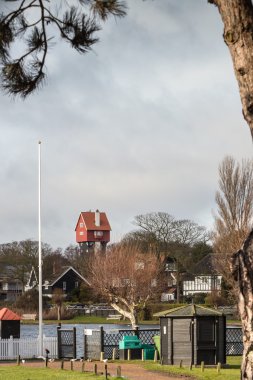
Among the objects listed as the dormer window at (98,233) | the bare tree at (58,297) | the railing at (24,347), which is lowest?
the bare tree at (58,297)

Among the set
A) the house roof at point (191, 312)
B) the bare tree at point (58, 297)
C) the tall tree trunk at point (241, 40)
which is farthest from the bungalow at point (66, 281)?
the tall tree trunk at point (241, 40)

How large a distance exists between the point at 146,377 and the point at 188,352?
510 cm

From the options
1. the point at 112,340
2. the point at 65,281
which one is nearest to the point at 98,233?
the point at 65,281

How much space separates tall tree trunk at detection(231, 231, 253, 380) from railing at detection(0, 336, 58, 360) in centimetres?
2661

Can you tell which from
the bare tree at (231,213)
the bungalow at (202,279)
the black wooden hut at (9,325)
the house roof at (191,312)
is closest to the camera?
the house roof at (191,312)

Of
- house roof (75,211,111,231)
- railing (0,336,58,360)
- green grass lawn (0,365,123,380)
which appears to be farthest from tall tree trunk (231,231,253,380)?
house roof (75,211,111,231)

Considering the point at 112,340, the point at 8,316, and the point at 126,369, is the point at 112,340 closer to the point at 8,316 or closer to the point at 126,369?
the point at 8,316

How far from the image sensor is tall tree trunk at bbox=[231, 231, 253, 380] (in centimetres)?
852

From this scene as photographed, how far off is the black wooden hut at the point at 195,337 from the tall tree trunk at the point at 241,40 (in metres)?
21.3

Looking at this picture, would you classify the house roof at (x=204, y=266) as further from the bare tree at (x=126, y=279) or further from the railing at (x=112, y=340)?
the railing at (x=112, y=340)

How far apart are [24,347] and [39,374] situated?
982cm

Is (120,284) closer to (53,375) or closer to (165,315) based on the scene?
(165,315)

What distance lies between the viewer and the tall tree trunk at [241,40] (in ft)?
27.5

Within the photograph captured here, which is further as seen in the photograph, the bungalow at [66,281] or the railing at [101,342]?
the bungalow at [66,281]
